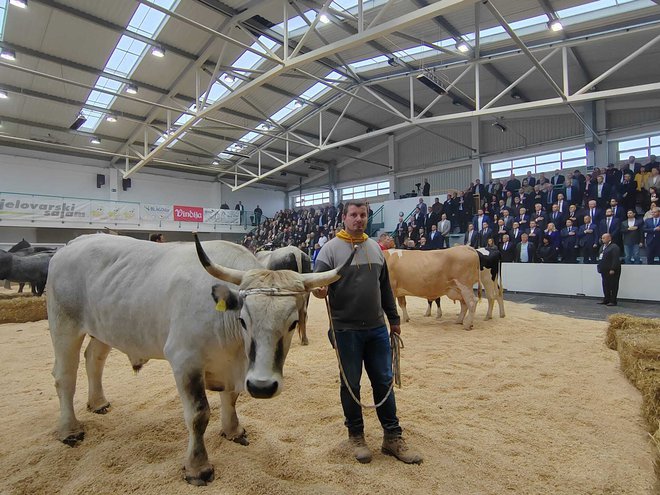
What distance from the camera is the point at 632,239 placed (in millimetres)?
9531

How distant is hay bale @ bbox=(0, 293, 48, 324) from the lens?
734cm

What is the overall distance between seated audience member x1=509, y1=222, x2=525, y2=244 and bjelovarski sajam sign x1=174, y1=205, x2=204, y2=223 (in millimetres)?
16800

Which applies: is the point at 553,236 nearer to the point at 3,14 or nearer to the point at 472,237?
the point at 472,237

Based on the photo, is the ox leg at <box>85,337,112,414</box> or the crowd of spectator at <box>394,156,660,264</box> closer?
the ox leg at <box>85,337,112,414</box>

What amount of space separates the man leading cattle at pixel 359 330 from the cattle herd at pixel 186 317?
36 centimetres

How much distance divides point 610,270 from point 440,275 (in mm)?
5110

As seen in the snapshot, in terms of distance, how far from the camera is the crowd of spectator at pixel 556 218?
9656 millimetres

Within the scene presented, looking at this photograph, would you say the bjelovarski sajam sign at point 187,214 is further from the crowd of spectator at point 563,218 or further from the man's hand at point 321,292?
the man's hand at point 321,292

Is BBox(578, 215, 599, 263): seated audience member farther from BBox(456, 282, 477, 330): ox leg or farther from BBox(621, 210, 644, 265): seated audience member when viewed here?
BBox(456, 282, 477, 330): ox leg

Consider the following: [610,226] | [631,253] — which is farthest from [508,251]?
[631,253]

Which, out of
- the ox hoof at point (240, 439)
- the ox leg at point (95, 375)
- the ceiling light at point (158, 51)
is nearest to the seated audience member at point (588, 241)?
the ox hoof at point (240, 439)

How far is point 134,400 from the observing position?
11.4 feet

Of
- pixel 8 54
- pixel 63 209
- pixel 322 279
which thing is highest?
pixel 8 54

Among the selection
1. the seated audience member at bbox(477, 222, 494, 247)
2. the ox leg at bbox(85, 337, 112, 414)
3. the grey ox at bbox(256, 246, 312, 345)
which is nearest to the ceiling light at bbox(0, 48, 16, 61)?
the grey ox at bbox(256, 246, 312, 345)
